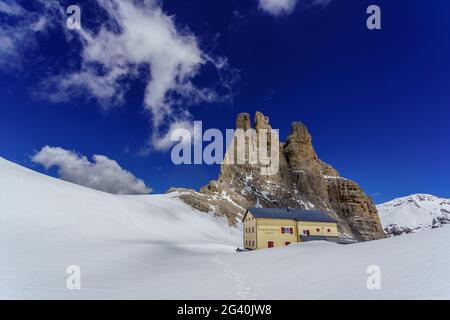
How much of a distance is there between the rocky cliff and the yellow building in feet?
216

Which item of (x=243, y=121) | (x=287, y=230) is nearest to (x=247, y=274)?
(x=287, y=230)

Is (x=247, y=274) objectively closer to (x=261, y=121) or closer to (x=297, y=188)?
(x=297, y=188)

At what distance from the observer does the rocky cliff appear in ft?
430

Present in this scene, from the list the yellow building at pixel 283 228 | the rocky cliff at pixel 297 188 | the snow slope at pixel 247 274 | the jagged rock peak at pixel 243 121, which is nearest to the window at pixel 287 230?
the yellow building at pixel 283 228

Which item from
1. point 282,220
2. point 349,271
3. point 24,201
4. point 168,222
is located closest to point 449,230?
point 349,271

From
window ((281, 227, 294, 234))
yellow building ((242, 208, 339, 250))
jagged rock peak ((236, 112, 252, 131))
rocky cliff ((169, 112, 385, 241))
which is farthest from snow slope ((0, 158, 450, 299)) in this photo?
jagged rock peak ((236, 112, 252, 131))

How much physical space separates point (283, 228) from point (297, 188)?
11383 cm

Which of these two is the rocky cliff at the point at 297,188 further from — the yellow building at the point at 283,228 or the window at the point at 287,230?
the window at the point at 287,230

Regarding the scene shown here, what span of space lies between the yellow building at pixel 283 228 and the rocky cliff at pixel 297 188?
6576 cm

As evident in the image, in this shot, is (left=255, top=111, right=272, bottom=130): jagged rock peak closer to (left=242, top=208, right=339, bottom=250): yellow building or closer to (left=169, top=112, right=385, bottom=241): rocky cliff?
(left=169, top=112, right=385, bottom=241): rocky cliff

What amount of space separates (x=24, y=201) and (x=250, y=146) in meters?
130
